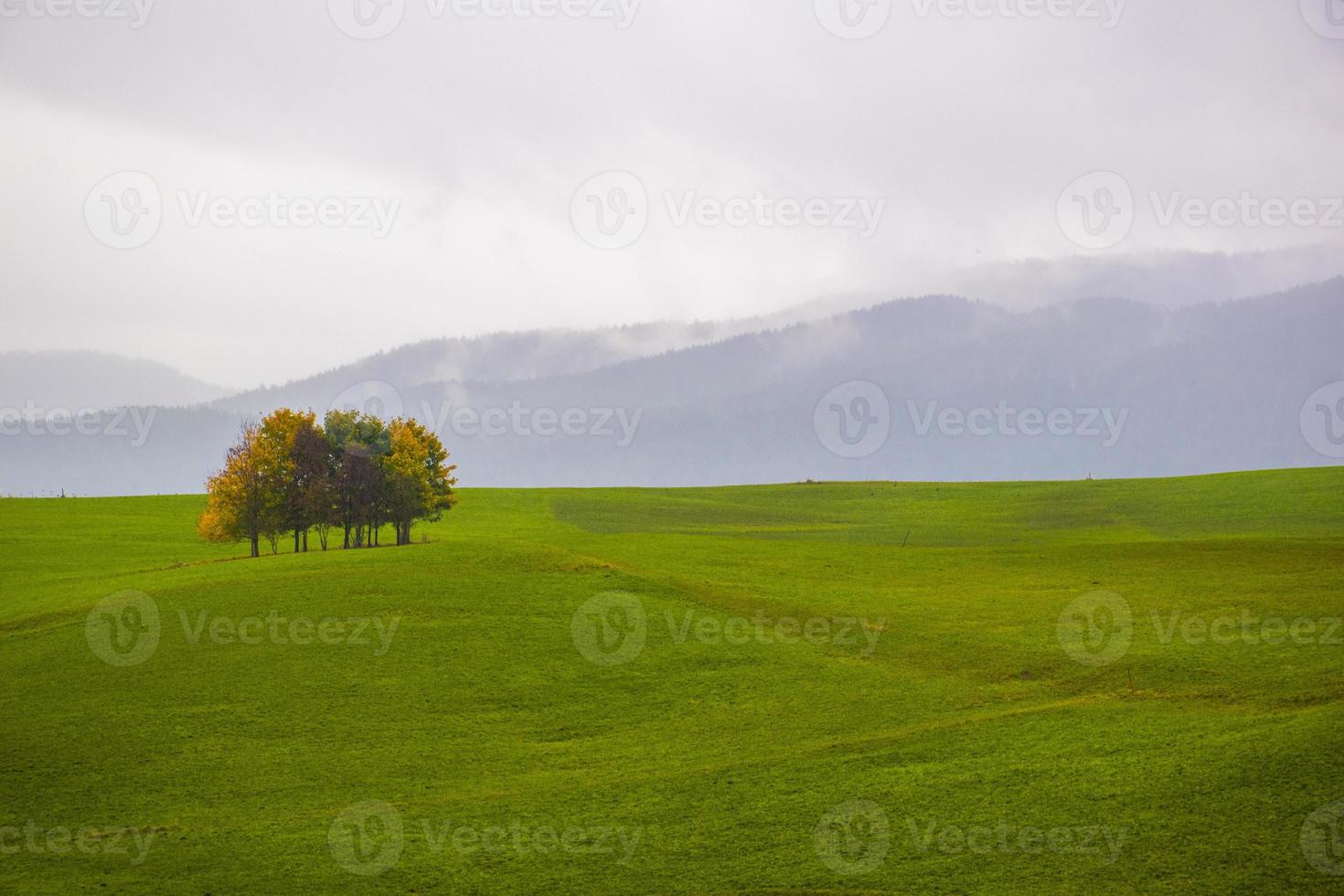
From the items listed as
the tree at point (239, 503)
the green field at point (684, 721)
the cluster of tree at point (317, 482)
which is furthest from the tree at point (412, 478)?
the green field at point (684, 721)

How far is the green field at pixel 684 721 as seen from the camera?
2498 centimetres

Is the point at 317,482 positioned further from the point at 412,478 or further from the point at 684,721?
the point at 684,721

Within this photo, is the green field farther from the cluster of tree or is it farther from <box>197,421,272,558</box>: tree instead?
the cluster of tree

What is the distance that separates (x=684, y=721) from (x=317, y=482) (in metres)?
38.9

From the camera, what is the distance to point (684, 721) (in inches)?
1393

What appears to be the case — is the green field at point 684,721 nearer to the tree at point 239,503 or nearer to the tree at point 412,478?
the tree at point 239,503

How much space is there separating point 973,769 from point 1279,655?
14.6 metres

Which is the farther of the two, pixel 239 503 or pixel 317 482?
pixel 317 482

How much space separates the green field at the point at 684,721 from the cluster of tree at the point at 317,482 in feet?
27.4

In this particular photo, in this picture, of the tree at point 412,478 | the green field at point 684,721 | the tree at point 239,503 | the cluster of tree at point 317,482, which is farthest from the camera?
the tree at point 412,478

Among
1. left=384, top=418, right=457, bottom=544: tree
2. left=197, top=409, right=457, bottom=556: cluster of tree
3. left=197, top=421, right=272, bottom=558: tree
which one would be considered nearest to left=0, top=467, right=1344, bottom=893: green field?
left=197, top=421, right=272, bottom=558: tree

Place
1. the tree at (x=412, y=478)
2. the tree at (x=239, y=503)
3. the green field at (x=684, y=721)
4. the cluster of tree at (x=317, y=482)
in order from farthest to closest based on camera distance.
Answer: the tree at (x=412, y=478) < the cluster of tree at (x=317, y=482) < the tree at (x=239, y=503) < the green field at (x=684, y=721)

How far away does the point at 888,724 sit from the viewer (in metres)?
34.0

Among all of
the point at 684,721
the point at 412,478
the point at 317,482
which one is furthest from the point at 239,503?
the point at 684,721
